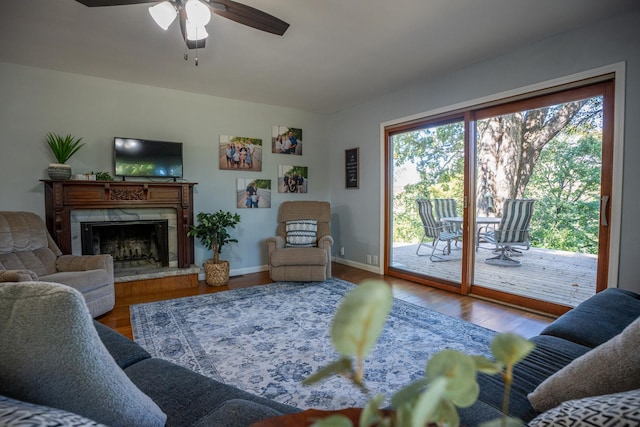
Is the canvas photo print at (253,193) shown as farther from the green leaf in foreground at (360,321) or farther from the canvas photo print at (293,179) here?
the green leaf in foreground at (360,321)

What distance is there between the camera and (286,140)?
4.98 m

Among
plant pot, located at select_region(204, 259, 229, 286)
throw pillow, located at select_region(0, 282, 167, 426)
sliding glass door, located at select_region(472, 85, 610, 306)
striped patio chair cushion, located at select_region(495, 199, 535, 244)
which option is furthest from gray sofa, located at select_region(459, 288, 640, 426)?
plant pot, located at select_region(204, 259, 229, 286)

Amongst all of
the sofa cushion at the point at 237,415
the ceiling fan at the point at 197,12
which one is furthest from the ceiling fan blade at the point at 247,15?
the sofa cushion at the point at 237,415

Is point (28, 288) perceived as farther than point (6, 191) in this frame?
No

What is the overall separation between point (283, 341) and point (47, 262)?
2.40 metres

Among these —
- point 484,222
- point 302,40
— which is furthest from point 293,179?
point 484,222

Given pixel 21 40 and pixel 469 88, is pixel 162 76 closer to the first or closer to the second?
pixel 21 40

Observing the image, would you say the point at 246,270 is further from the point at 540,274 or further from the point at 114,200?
the point at 540,274

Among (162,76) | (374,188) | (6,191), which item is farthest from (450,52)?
(6,191)

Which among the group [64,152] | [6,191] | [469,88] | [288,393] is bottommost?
[288,393]

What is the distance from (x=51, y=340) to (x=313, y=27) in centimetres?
269

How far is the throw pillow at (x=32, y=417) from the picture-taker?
0.42 meters

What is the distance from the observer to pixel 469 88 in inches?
133

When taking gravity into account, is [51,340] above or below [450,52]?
below
